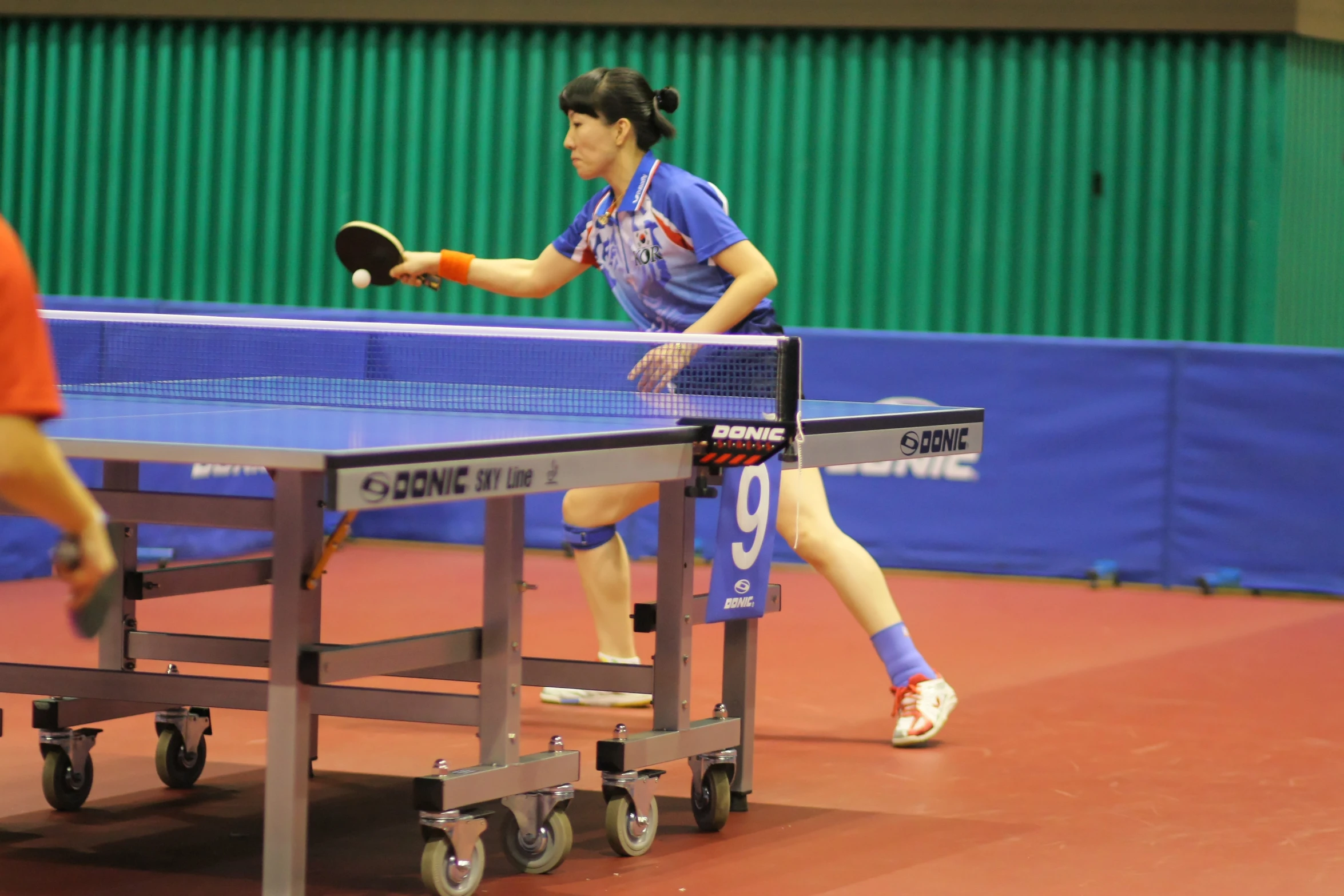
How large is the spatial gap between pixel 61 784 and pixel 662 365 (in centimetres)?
172

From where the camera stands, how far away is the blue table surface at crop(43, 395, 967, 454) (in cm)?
355

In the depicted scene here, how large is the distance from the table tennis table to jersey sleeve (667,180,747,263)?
0.31 m

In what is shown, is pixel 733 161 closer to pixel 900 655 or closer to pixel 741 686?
pixel 900 655

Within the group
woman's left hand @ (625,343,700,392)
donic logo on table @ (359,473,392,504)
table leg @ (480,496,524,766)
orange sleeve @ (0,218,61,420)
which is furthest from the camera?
woman's left hand @ (625,343,700,392)

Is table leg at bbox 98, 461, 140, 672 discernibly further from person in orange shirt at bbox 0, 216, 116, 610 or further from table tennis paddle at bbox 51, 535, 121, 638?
person in orange shirt at bbox 0, 216, 116, 610

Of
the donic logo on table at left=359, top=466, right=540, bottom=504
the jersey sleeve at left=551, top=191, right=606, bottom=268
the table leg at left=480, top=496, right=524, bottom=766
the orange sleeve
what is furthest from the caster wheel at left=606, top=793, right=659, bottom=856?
the orange sleeve

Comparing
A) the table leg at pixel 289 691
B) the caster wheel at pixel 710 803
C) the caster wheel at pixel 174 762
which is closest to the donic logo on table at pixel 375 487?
Answer: the table leg at pixel 289 691

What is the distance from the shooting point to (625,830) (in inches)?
171

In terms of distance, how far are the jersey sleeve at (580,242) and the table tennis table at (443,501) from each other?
13.1 inches

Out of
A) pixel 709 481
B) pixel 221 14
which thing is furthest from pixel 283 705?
pixel 221 14

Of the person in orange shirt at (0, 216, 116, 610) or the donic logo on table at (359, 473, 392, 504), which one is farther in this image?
the donic logo on table at (359, 473, 392, 504)

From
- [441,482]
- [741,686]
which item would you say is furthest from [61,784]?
[441,482]

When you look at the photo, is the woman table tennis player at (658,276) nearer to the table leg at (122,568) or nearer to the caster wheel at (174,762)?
the table leg at (122,568)

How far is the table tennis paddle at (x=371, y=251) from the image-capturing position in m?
5.33
